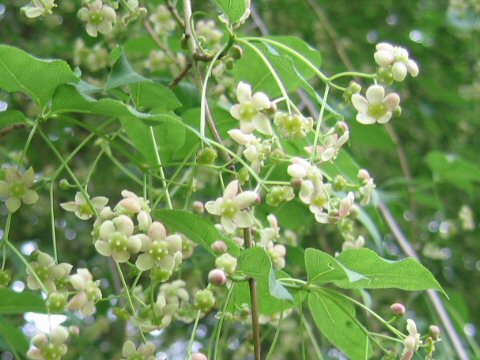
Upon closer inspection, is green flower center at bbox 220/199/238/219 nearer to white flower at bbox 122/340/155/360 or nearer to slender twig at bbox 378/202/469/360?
white flower at bbox 122/340/155/360

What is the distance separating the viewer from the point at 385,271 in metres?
0.90

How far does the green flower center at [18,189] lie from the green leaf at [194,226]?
0.56 ft

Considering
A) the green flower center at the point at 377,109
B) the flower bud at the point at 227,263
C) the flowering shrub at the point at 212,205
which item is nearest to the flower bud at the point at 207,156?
the flowering shrub at the point at 212,205

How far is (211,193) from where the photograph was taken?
5.07 ft

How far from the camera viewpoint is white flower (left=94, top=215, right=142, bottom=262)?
0.85 meters

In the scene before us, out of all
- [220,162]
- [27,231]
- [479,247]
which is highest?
[220,162]

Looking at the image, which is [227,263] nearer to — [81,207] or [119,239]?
[119,239]

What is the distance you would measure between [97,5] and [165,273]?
0.42 meters

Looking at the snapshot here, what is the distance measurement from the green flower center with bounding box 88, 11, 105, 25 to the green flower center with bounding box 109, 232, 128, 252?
14.7 inches

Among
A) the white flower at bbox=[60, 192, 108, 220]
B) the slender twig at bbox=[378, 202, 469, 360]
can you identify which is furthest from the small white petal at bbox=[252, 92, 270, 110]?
the slender twig at bbox=[378, 202, 469, 360]

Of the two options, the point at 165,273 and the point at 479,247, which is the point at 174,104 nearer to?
the point at 165,273

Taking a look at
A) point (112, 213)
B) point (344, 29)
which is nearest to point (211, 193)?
point (112, 213)

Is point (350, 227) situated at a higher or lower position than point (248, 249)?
lower

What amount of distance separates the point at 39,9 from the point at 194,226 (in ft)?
1.19
